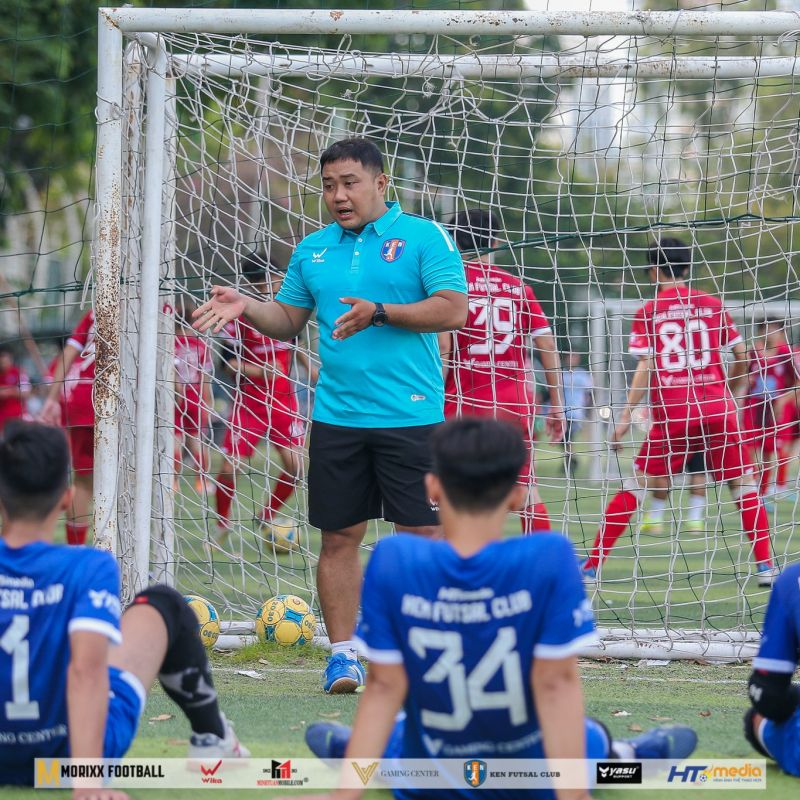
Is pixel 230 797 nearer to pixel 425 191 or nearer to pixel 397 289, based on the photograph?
pixel 397 289

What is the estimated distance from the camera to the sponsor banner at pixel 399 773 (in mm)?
2555

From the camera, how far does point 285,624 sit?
5254 mm

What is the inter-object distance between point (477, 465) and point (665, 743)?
1072 millimetres

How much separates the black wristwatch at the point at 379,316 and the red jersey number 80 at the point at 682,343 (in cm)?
277

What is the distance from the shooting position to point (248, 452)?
810cm

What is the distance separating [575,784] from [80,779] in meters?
1.14

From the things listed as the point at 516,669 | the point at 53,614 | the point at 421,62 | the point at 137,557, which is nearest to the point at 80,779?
the point at 53,614

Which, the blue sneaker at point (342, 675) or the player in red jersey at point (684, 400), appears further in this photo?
the player in red jersey at point (684, 400)

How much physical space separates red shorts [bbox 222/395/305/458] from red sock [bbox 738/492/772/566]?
2.55m

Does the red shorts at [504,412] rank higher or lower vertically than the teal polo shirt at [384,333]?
lower

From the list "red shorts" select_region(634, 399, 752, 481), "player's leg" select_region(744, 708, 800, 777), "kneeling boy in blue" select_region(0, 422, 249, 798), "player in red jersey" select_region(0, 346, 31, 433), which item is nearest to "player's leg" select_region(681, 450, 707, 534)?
"red shorts" select_region(634, 399, 752, 481)

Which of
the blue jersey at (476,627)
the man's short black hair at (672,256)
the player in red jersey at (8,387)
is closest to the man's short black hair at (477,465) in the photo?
the blue jersey at (476,627)

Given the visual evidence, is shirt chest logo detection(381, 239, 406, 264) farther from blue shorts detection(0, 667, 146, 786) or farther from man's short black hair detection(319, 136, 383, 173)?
blue shorts detection(0, 667, 146, 786)

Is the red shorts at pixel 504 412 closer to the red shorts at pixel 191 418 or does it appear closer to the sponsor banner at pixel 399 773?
the red shorts at pixel 191 418
